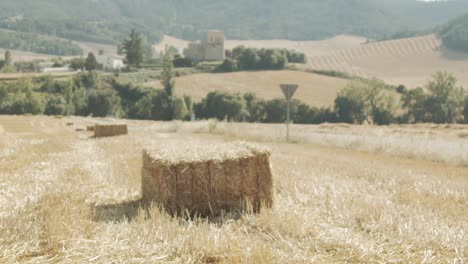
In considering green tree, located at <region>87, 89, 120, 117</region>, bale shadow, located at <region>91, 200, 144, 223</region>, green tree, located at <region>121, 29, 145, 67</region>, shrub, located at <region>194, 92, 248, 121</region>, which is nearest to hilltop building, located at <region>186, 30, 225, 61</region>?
green tree, located at <region>121, 29, 145, 67</region>

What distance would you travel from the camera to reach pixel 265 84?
121250 mm

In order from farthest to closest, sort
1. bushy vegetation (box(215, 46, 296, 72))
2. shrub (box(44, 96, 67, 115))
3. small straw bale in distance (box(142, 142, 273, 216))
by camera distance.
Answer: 1. bushy vegetation (box(215, 46, 296, 72))
2. shrub (box(44, 96, 67, 115))
3. small straw bale in distance (box(142, 142, 273, 216))

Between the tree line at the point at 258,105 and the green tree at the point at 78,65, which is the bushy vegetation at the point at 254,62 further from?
the green tree at the point at 78,65

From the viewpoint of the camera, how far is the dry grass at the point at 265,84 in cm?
10869

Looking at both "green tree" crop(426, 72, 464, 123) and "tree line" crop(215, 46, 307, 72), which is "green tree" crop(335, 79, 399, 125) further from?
"tree line" crop(215, 46, 307, 72)

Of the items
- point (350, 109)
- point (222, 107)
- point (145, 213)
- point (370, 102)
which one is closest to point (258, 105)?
point (222, 107)

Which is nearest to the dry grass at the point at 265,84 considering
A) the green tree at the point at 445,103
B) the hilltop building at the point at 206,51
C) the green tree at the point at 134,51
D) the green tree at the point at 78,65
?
the green tree at the point at 445,103

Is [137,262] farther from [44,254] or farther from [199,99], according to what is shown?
[199,99]

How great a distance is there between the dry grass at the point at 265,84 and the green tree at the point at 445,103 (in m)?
18.5

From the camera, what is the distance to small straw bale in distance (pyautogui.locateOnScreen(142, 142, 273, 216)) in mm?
7410

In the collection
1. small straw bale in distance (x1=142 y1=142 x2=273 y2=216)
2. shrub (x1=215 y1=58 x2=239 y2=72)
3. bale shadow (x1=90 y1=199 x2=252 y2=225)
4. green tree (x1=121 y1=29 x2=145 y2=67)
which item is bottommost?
bale shadow (x1=90 y1=199 x2=252 y2=225)

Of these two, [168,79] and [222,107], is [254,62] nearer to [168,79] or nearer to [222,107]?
[168,79]

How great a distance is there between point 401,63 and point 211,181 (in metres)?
178

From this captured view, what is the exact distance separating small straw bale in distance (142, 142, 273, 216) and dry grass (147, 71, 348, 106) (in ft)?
304
